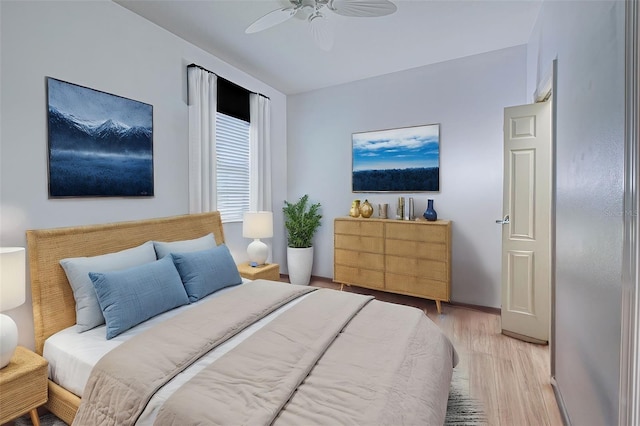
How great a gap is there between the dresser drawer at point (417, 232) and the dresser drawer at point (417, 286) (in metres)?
0.44

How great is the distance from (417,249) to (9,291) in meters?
3.23

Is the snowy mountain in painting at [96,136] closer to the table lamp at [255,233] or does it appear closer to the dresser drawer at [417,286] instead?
the table lamp at [255,233]

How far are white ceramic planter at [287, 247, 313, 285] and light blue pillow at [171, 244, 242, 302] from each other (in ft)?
5.51

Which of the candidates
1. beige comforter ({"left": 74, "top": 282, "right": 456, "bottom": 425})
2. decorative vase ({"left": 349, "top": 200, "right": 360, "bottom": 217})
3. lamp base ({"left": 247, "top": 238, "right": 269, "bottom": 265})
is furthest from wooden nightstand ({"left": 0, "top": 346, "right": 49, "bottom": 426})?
decorative vase ({"left": 349, "top": 200, "right": 360, "bottom": 217})

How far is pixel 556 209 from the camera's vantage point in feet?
6.42

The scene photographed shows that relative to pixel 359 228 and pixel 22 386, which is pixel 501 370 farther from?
pixel 22 386

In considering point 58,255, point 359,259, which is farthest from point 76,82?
point 359,259

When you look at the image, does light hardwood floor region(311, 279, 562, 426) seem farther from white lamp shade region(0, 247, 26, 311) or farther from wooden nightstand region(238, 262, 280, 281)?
white lamp shade region(0, 247, 26, 311)

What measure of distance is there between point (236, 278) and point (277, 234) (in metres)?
2.01

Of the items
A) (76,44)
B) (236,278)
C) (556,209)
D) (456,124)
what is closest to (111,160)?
(76,44)

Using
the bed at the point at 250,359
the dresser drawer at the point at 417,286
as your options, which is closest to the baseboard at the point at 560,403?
the bed at the point at 250,359

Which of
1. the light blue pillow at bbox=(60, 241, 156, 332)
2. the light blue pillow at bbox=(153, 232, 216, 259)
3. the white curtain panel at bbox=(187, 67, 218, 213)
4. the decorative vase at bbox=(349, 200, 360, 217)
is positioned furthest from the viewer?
the decorative vase at bbox=(349, 200, 360, 217)

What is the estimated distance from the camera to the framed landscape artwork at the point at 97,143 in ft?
6.90

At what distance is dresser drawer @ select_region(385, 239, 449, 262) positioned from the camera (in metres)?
3.26
